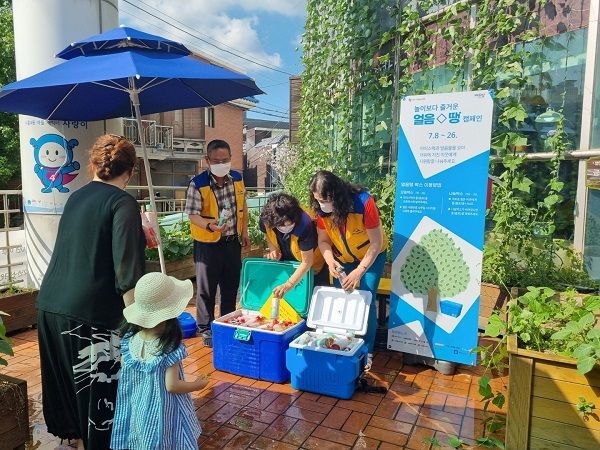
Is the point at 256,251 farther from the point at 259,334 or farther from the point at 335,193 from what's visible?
the point at 335,193

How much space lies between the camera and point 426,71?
5.20m

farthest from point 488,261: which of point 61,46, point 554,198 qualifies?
point 61,46

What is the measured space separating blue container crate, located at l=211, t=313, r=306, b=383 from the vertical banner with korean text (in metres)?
0.92

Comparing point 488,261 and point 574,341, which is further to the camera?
point 488,261

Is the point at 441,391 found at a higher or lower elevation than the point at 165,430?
lower

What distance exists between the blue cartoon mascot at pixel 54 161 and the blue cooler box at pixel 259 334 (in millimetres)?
2092

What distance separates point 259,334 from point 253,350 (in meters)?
0.16

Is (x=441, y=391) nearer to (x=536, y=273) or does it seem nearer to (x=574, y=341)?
(x=574, y=341)

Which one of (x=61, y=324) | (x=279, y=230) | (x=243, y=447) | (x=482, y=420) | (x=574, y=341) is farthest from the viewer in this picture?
(x=279, y=230)

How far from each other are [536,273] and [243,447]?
3014mm

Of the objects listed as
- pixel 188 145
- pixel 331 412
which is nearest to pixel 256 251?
pixel 331 412

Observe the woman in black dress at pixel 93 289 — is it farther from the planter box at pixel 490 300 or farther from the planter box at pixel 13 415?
the planter box at pixel 490 300

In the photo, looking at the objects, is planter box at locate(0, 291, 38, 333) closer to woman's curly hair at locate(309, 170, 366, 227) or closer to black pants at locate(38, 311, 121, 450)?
black pants at locate(38, 311, 121, 450)

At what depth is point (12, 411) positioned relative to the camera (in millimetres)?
2291
